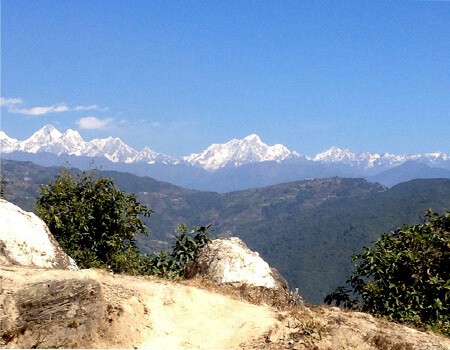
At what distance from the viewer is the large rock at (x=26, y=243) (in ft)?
77.2

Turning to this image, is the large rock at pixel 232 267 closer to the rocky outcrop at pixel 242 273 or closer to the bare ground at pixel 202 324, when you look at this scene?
the rocky outcrop at pixel 242 273

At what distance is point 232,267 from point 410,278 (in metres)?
10.9

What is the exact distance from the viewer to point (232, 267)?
27.4 m

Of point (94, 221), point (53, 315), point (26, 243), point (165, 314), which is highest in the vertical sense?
point (26, 243)

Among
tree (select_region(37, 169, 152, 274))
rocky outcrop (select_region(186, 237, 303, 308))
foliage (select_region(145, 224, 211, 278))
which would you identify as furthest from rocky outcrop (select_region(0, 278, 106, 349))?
tree (select_region(37, 169, 152, 274))

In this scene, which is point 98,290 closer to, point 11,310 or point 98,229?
point 11,310

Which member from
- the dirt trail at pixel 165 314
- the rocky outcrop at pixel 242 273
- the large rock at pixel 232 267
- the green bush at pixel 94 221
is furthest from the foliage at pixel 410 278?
the green bush at pixel 94 221

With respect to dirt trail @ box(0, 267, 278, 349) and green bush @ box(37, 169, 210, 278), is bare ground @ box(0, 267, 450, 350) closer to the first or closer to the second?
dirt trail @ box(0, 267, 278, 349)

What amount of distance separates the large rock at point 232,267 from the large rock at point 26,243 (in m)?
7.96

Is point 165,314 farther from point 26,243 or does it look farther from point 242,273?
point 26,243

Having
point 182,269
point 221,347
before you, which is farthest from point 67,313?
point 182,269

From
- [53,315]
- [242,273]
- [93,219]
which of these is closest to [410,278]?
[242,273]

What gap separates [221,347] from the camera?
18.8 metres

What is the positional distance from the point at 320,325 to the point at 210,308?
5.64 metres
